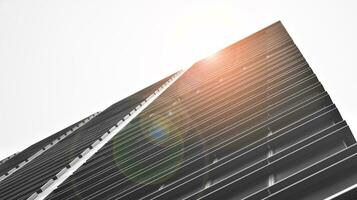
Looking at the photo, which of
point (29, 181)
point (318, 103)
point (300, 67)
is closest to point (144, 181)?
point (318, 103)

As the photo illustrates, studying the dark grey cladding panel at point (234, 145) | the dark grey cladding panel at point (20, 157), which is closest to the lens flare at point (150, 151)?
the dark grey cladding panel at point (234, 145)

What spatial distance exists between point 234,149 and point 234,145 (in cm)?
9

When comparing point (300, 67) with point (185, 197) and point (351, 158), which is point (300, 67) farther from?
point (351, 158)

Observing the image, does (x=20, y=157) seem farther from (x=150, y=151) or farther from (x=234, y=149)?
(x=234, y=149)

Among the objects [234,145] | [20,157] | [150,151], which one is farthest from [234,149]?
[20,157]

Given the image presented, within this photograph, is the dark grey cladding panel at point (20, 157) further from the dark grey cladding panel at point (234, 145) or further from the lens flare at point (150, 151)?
the dark grey cladding panel at point (234, 145)

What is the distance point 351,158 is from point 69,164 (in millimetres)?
6614

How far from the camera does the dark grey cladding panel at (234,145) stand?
12.9ft

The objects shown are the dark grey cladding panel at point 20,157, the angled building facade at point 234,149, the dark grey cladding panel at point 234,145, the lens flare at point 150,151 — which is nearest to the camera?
the angled building facade at point 234,149

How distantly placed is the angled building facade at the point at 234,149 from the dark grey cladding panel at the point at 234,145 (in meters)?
0.01

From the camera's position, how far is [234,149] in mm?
5184

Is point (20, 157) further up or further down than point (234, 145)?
further up

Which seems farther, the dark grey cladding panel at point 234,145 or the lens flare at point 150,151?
the lens flare at point 150,151

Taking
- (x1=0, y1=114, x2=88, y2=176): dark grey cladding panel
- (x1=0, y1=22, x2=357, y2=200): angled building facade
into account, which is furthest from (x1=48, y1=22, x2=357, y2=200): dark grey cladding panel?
(x1=0, y1=114, x2=88, y2=176): dark grey cladding panel
